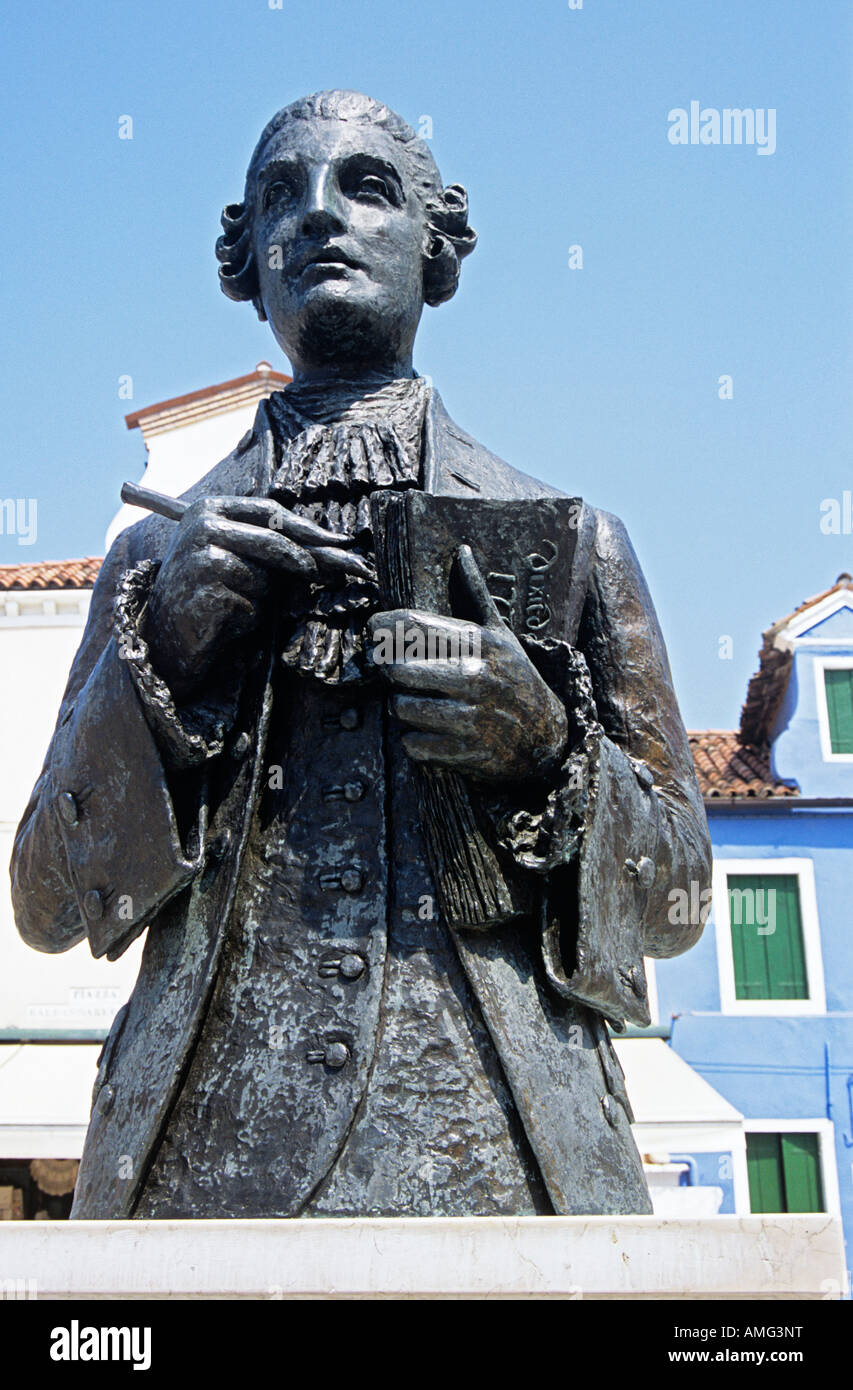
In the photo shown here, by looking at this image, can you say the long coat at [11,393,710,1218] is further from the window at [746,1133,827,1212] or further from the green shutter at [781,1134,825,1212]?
the green shutter at [781,1134,825,1212]

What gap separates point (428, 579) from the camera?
2.71 metres

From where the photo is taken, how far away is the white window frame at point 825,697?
18.7 m

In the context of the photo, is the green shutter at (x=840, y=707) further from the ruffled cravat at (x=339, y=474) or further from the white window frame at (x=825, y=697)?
the ruffled cravat at (x=339, y=474)

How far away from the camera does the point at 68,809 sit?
2.81m

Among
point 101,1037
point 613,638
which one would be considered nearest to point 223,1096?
point 613,638

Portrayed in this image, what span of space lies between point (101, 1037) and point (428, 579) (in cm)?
1238

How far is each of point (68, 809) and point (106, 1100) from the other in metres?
0.55

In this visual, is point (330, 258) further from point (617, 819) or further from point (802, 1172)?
point (802, 1172)

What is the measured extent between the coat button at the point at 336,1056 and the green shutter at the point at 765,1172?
1487cm

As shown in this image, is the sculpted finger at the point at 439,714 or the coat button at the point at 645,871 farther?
the coat button at the point at 645,871

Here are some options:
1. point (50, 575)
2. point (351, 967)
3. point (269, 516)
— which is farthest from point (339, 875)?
point (50, 575)

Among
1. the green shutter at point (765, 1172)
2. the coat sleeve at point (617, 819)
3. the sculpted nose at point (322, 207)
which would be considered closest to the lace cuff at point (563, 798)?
the coat sleeve at point (617, 819)

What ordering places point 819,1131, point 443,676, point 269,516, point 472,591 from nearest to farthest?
point 443,676, point 472,591, point 269,516, point 819,1131

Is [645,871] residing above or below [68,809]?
below
